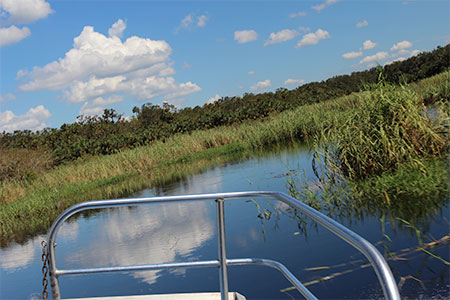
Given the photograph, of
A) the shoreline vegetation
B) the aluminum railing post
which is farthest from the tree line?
the aluminum railing post

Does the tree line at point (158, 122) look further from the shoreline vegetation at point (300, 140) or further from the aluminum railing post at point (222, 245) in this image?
the aluminum railing post at point (222, 245)

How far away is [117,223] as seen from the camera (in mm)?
11008

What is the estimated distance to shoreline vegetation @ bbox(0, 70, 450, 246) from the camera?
8047 mm

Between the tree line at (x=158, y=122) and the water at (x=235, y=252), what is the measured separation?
17.3 m

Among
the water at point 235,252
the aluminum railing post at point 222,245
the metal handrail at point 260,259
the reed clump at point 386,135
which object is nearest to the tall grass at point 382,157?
the reed clump at point 386,135

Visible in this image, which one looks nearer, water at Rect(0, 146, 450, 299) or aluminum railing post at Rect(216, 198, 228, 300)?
aluminum railing post at Rect(216, 198, 228, 300)

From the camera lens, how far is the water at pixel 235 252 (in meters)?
5.04

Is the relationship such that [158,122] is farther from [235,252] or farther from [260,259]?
[260,259]

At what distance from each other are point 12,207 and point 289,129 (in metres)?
12.7

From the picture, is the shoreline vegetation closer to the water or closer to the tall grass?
the tall grass

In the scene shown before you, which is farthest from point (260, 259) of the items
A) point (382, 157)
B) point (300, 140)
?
point (300, 140)

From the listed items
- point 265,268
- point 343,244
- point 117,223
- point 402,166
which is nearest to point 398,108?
point 402,166

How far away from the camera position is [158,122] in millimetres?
40062

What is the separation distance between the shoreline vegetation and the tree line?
4.06 m
